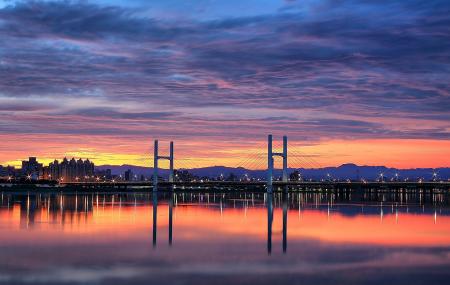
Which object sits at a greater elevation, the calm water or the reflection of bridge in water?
the reflection of bridge in water

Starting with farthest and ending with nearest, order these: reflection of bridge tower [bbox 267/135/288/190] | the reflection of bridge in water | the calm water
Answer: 1. reflection of bridge tower [bbox 267/135/288/190]
2. the reflection of bridge in water
3. the calm water

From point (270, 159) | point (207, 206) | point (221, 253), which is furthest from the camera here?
point (270, 159)

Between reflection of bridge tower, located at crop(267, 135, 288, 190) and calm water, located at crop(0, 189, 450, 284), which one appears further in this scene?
reflection of bridge tower, located at crop(267, 135, 288, 190)

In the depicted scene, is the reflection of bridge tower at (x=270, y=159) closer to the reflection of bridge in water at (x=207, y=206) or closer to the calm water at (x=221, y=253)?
the reflection of bridge in water at (x=207, y=206)

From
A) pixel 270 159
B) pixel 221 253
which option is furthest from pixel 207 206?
pixel 221 253

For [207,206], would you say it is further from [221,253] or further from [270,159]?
[221,253]

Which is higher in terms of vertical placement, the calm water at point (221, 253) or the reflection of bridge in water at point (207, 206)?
the reflection of bridge in water at point (207, 206)

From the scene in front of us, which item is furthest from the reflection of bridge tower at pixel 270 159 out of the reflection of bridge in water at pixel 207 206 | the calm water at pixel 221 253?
the calm water at pixel 221 253

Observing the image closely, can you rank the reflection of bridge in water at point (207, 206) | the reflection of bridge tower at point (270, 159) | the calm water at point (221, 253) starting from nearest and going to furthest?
the calm water at point (221, 253), the reflection of bridge in water at point (207, 206), the reflection of bridge tower at point (270, 159)

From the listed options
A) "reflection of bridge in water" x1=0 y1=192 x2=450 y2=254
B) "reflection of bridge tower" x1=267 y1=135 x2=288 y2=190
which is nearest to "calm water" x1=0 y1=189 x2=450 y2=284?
"reflection of bridge in water" x1=0 y1=192 x2=450 y2=254

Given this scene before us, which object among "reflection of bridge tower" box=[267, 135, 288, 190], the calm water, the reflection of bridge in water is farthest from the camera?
"reflection of bridge tower" box=[267, 135, 288, 190]

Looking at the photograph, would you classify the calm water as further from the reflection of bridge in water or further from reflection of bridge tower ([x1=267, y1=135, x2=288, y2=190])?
reflection of bridge tower ([x1=267, y1=135, x2=288, y2=190])

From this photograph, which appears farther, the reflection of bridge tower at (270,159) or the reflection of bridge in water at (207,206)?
the reflection of bridge tower at (270,159)

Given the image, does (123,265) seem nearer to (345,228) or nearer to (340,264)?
(340,264)
